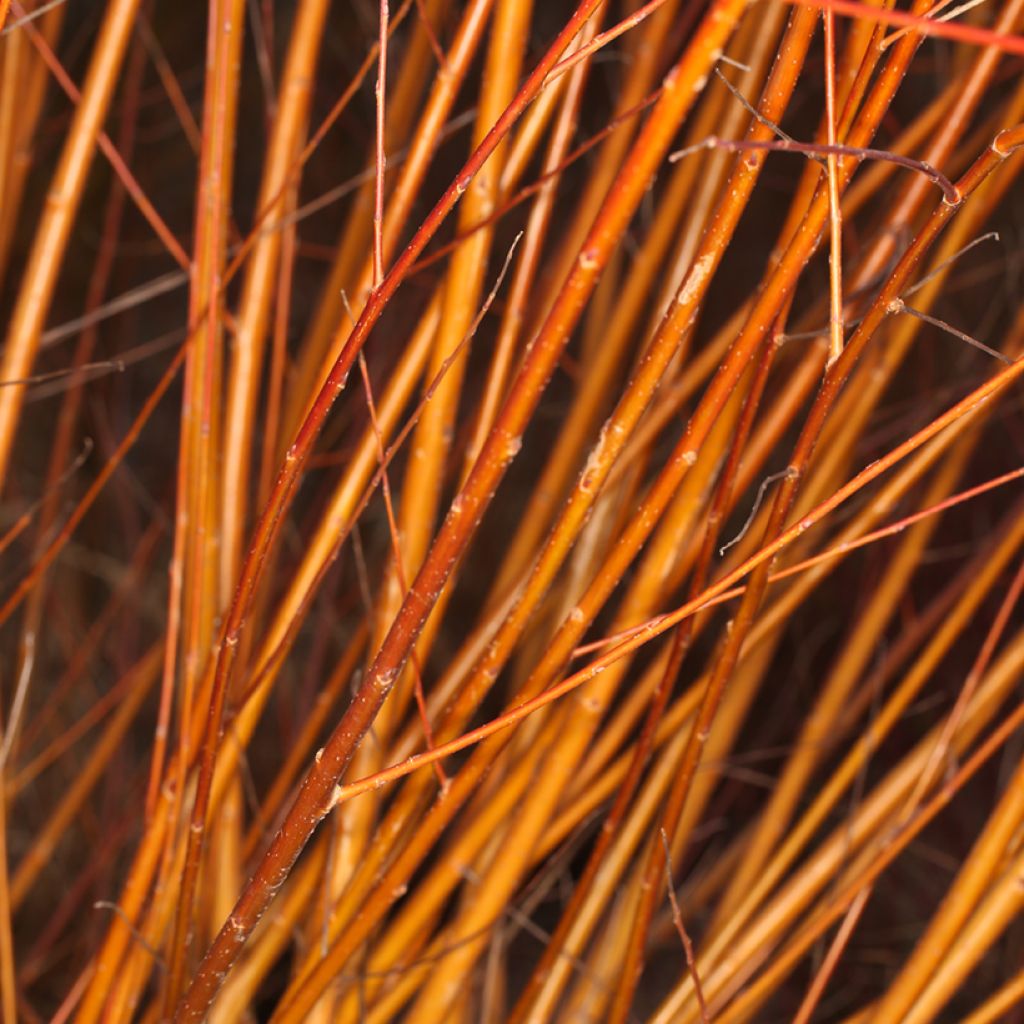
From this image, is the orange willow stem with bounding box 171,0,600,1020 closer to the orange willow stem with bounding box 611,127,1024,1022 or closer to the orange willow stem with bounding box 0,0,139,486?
the orange willow stem with bounding box 611,127,1024,1022

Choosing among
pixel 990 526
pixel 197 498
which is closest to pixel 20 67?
pixel 197 498

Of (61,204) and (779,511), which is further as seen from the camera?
(61,204)

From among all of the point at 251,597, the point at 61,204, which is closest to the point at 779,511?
the point at 251,597

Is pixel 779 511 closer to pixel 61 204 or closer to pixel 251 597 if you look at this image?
pixel 251 597

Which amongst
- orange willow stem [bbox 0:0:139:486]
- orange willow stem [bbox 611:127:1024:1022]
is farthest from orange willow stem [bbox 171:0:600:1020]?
orange willow stem [bbox 0:0:139:486]

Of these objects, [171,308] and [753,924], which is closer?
[753,924]

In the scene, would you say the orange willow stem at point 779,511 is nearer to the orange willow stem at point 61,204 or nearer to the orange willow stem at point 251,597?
the orange willow stem at point 251,597

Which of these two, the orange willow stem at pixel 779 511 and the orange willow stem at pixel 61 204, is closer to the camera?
the orange willow stem at pixel 779 511

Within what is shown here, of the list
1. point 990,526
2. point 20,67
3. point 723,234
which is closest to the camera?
point 723,234

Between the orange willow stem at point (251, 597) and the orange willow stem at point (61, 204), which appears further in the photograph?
the orange willow stem at point (61, 204)

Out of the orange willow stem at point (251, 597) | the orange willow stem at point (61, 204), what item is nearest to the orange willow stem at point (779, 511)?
the orange willow stem at point (251, 597)

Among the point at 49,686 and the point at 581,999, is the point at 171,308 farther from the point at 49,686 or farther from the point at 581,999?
the point at 581,999
